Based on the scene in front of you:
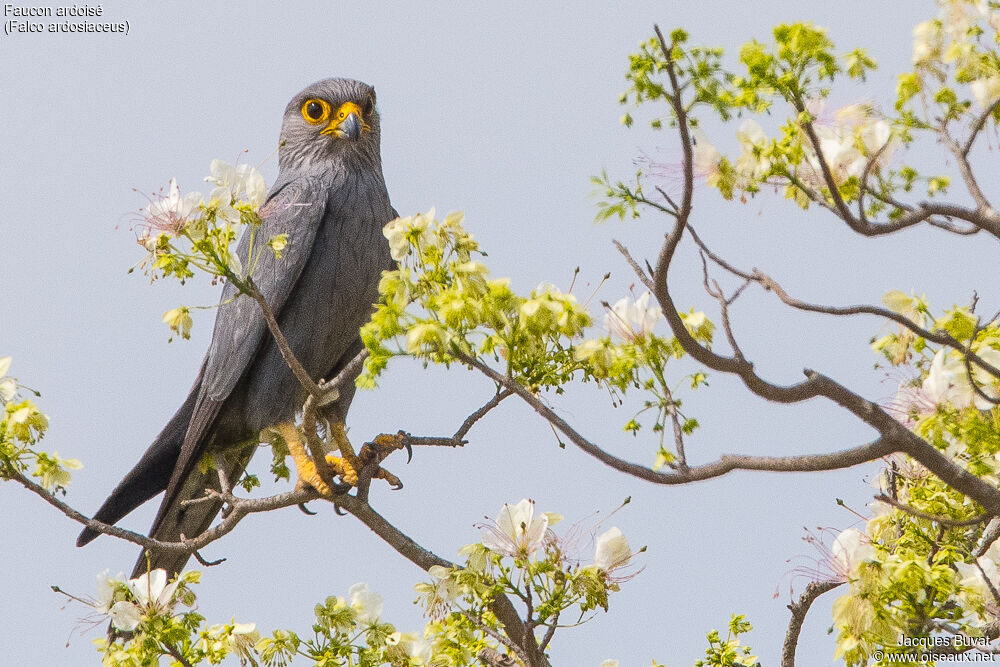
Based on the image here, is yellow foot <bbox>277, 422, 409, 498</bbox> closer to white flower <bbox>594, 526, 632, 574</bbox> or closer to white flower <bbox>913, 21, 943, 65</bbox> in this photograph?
white flower <bbox>594, 526, 632, 574</bbox>

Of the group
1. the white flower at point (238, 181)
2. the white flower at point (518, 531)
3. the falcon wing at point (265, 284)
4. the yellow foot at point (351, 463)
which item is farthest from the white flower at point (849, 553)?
the falcon wing at point (265, 284)

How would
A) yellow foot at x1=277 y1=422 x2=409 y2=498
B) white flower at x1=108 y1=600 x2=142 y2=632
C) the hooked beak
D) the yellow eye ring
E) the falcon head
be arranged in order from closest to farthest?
white flower at x1=108 y1=600 x2=142 y2=632
yellow foot at x1=277 y1=422 x2=409 y2=498
the hooked beak
the falcon head
the yellow eye ring

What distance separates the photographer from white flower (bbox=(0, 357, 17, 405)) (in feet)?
11.3

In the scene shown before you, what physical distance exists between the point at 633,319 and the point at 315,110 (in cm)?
295

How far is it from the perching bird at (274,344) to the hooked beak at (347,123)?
0.7 inches

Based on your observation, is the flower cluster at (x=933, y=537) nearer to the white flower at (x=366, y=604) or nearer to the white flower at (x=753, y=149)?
the white flower at (x=753, y=149)

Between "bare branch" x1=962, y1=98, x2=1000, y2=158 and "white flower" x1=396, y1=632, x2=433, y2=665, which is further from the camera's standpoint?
"white flower" x1=396, y1=632, x2=433, y2=665

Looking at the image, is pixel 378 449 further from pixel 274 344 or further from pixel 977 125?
pixel 977 125

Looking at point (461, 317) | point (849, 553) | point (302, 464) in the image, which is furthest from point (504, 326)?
point (302, 464)

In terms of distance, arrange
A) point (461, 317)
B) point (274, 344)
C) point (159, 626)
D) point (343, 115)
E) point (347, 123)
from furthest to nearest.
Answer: point (343, 115)
point (347, 123)
point (274, 344)
point (159, 626)
point (461, 317)

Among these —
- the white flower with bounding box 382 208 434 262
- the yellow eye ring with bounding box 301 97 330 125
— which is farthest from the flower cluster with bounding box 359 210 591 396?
the yellow eye ring with bounding box 301 97 330 125

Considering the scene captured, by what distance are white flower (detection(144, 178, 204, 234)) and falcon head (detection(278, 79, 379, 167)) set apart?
2198mm

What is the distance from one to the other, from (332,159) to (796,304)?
2.81 meters

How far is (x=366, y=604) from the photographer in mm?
3473
